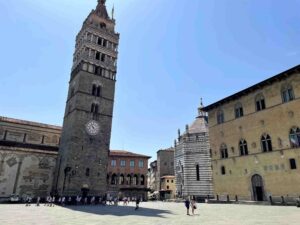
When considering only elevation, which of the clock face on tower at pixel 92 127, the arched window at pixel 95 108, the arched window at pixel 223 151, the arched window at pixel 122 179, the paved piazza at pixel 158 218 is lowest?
the paved piazza at pixel 158 218

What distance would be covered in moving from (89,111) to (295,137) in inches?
981

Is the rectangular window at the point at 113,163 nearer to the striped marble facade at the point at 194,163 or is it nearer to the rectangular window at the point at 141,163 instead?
the rectangular window at the point at 141,163

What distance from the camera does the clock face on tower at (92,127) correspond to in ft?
107

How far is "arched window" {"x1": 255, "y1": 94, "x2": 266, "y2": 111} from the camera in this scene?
83.0ft

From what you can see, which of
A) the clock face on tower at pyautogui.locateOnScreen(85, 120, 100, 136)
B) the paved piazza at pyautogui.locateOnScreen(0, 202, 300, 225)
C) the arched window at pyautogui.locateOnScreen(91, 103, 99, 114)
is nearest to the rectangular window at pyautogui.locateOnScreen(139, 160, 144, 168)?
the clock face on tower at pyautogui.locateOnScreen(85, 120, 100, 136)

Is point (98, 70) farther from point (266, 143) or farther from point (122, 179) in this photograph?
point (266, 143)

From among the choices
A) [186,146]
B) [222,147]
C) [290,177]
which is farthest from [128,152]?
[290,177]

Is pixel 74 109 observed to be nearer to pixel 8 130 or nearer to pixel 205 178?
pixel 8 130

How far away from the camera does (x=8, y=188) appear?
105 feet

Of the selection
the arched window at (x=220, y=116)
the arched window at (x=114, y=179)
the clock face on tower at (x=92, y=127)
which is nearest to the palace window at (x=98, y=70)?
the clock face on tower at (x=92, y=127)

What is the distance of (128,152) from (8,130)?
2436cm

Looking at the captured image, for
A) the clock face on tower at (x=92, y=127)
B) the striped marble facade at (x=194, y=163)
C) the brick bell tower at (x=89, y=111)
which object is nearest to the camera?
the brick bell tower at (x=89, y=111)

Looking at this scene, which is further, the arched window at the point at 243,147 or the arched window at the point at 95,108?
the arched window at the point at 95,108

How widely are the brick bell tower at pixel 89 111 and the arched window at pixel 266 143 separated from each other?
66.0 ft
